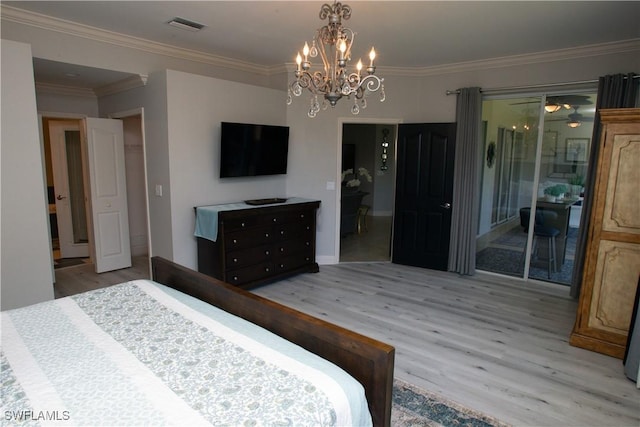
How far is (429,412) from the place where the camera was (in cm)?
232

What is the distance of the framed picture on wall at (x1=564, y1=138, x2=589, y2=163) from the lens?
435cm

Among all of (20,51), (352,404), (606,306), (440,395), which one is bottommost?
(440,395)

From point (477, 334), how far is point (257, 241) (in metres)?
2.52

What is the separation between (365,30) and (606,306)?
3.29m

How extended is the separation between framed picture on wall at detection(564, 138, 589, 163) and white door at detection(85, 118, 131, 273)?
579 centimetres

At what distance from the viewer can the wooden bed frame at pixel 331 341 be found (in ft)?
4.97

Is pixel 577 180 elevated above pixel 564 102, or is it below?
below

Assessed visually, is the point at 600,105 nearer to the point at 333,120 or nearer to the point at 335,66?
the point at 333,120

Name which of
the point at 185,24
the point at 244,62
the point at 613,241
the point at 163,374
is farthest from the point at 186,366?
the point at 244,62

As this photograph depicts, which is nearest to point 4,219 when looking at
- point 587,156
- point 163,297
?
point 163,297

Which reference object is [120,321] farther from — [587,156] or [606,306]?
[587,156]

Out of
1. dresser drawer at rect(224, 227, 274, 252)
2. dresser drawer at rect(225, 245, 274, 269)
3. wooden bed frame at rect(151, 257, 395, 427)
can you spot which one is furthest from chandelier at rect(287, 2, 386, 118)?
dresser drawer at rect(225, 245, 274, 269)

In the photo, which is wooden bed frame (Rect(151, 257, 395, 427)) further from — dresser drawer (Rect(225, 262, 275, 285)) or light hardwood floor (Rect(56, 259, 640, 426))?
dresser drawer (Rect(225, 262, 275, 285))

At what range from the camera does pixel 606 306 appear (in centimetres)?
304
